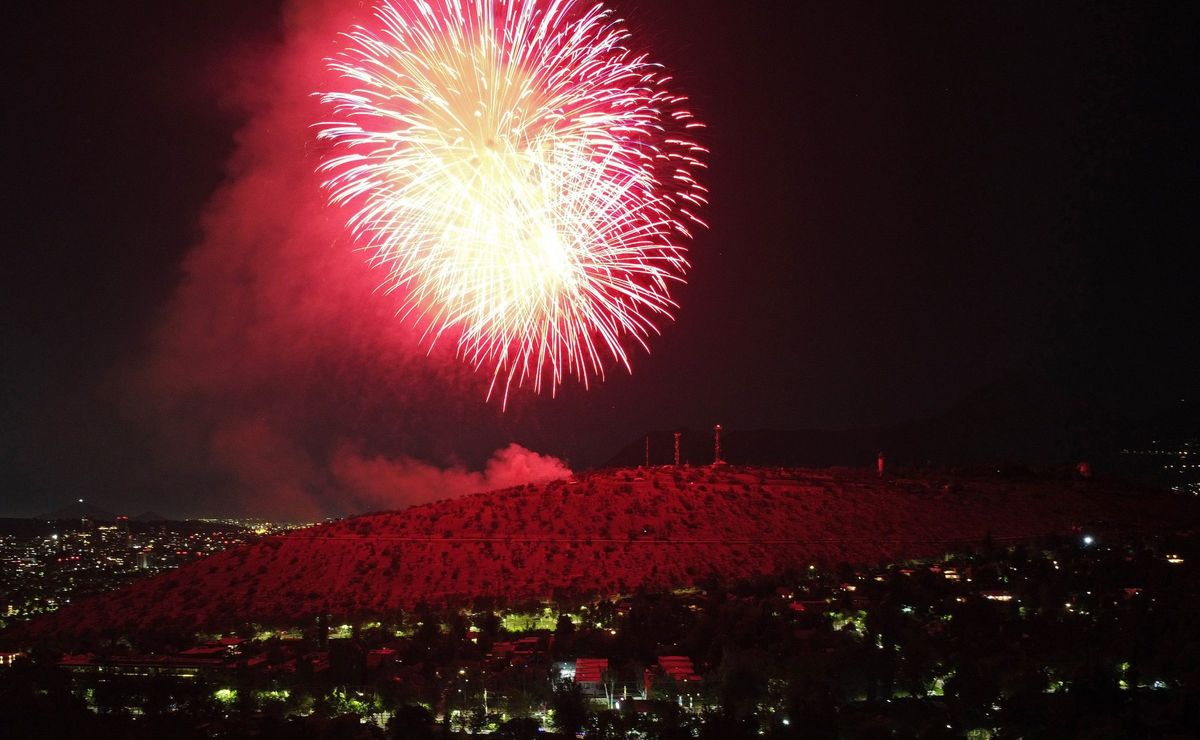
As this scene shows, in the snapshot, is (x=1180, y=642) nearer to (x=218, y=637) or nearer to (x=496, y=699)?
(x=496, y=699)

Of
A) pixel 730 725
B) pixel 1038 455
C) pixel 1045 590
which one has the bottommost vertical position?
pixel 730 725

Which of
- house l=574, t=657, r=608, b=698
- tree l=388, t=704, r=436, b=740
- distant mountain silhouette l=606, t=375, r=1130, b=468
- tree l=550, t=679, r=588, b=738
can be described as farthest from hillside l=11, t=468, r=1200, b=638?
distant mountain silhouette l=606, t=375, r=1130, b=468

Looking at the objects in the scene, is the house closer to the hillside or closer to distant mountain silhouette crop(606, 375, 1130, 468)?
the hillside

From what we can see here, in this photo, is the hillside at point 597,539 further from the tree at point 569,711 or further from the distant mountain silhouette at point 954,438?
the distant mountain silhouette at point 954,438

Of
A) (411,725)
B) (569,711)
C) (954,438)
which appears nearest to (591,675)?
(569,711)

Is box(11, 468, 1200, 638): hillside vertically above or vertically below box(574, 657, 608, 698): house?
above

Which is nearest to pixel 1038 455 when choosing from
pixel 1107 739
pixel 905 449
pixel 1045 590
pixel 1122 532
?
pixel 905 449

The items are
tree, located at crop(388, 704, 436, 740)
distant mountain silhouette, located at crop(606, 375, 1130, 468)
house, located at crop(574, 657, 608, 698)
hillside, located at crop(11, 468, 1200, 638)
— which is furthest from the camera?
distant mountain silhouette, located at crop(606, 375, 1130, 468)
